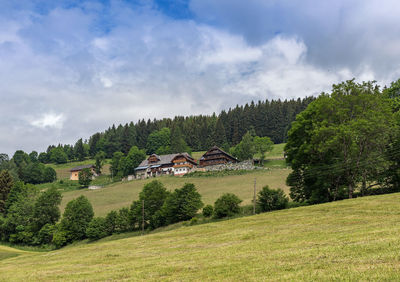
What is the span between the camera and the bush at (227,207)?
2190 inches

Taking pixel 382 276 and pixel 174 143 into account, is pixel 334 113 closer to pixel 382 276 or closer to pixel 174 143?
pixel 382 276

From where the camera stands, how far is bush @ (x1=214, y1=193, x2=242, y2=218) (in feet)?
182

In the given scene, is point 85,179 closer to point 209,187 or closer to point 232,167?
point 232,167

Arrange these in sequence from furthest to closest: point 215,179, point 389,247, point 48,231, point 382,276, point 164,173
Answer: point 164,173, point 215,179, point 48,231, point 389,247, point 382,276

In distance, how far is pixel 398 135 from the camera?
5106 cm

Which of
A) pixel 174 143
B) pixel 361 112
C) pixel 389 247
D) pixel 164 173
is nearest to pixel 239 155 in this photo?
pixel 164 173

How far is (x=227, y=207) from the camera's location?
5578cm

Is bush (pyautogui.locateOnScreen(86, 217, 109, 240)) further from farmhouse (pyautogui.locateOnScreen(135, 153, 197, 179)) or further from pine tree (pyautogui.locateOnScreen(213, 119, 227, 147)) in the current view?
pine tree (pyautogui.locateOnScreen(213, 119, 227, 147))

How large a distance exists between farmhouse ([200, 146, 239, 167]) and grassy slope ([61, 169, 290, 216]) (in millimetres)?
25780

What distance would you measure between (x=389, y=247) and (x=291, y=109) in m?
176

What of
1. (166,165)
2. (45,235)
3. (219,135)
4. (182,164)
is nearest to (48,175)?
(166,165)

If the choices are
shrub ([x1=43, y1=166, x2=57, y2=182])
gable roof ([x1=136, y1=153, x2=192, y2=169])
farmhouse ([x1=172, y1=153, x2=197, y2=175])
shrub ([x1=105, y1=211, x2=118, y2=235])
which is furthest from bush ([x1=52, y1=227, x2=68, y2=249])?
shrub ([x1=43, y1=166, x2=57, y2=182])

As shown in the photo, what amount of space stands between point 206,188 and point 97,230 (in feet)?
130

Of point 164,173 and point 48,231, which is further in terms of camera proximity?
point 164,173
